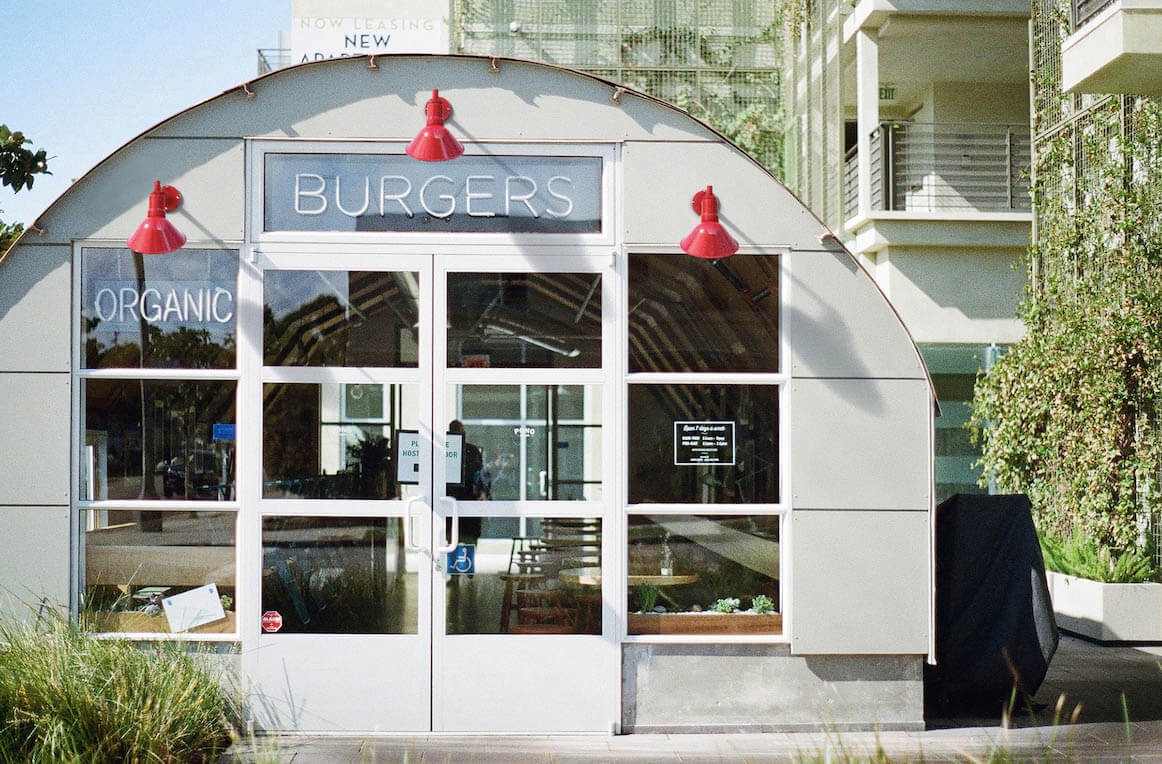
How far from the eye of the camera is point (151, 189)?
7680 mm

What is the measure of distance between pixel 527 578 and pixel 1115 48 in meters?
6.85

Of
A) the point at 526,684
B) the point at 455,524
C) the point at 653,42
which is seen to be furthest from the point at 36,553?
the point at 653,42

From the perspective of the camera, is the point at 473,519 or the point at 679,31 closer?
the point at 473,519

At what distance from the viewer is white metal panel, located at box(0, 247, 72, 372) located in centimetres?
762

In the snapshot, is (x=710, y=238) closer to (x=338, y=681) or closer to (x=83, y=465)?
(x=338, y=681)

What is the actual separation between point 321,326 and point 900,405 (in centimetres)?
374

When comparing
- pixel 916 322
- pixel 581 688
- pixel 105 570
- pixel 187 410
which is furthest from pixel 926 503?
pixel 916 322

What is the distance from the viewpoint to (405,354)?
7.78 m

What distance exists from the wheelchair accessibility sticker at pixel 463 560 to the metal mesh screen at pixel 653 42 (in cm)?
1425

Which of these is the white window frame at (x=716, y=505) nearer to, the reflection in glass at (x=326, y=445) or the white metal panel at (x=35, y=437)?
the reflection in glass at (x=326, y=445)

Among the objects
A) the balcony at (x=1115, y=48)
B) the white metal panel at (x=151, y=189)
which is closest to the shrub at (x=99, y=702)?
the white metal panel at (x=151, y=189)

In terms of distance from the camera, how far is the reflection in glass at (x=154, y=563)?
7719 mm

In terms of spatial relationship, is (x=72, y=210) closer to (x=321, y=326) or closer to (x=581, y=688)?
(x=321, y=326)

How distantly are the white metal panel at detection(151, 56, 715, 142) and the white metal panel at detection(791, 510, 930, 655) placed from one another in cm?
267
